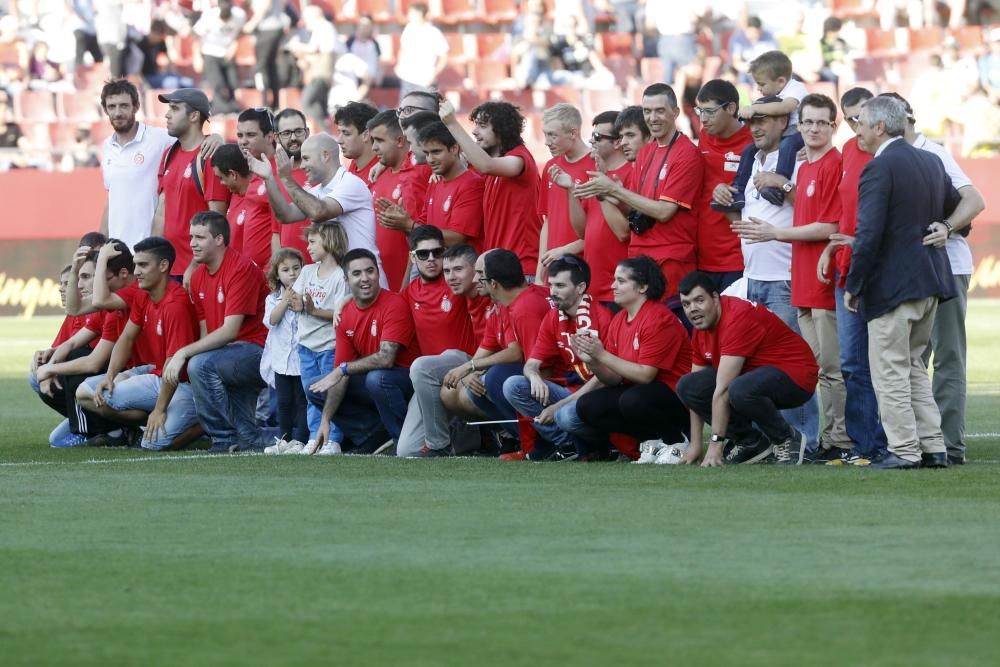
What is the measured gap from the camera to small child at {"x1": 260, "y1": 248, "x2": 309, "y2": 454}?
488 inches

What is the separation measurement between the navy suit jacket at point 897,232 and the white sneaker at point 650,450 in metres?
1.61

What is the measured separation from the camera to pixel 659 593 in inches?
248

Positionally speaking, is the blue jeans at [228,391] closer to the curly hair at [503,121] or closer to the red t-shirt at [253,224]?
the red t-shirt at [253,224]

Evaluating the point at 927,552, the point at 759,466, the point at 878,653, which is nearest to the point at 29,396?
the point at 759,466

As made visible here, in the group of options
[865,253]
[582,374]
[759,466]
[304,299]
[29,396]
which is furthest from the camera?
[29,396]

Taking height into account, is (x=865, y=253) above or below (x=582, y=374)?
above

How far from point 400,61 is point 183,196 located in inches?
→ 609

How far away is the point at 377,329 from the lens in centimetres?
1201

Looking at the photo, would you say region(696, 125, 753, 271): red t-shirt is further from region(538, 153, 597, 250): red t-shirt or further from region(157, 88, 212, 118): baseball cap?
region(157, 88, 212, 118): baseball cap

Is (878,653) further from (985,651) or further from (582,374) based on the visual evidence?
(582,374)

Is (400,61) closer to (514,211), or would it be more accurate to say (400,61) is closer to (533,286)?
(514,211)

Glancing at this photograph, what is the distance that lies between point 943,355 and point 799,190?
1274 millimetres

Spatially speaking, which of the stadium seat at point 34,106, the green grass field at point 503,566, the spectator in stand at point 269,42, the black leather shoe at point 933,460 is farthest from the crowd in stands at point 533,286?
the stadium seat at point 34,106

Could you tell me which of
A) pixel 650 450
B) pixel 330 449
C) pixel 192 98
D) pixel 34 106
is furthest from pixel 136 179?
pixel 34 106
